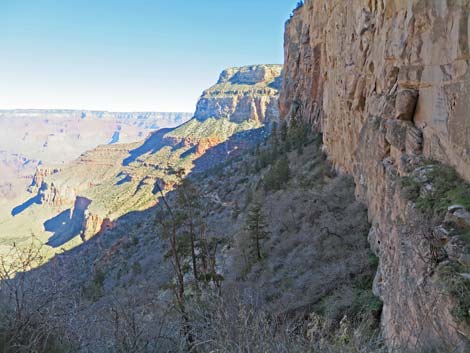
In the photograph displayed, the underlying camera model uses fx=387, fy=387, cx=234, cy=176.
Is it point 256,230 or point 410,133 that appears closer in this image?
point 410,133

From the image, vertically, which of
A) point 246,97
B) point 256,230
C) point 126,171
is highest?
point 246,97

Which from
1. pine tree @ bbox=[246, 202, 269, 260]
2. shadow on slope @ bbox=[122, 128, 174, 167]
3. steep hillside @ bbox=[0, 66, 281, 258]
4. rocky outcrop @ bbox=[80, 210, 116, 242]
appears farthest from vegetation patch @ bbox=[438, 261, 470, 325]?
shadow on slope @ bbox=[122, 128, 174, 167]

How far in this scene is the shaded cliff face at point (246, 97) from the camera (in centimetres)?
14262

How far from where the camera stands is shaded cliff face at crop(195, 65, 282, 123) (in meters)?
143

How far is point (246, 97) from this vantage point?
483ft

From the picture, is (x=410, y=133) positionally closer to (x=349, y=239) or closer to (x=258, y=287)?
(x=349, y=239)

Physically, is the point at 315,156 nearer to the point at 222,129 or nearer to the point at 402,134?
the point at 402,134

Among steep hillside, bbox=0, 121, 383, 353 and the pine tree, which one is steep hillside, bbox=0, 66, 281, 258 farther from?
the pine tree

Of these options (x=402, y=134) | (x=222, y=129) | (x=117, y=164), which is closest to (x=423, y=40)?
(x=402, y=134)

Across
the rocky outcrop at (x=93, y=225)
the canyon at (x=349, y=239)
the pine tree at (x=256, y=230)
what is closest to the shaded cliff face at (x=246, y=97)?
the rocky outcrop at (x=93, y=225)

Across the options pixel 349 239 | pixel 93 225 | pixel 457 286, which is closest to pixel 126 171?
pixel 93 225

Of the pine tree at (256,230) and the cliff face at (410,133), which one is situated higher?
the cliff face at (410,133)

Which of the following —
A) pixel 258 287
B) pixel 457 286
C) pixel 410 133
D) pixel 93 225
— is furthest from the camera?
pixel 93 225

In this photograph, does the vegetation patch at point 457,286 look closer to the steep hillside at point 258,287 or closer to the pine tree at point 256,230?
the steep hillside at point 258,287
